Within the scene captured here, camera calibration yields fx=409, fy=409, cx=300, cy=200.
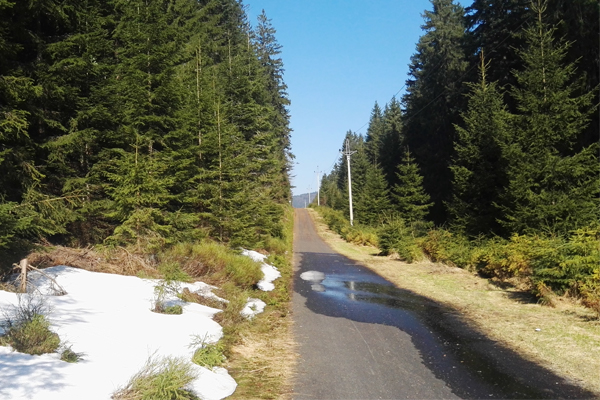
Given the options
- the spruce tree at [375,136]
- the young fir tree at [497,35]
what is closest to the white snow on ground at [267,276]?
the young fir tree at [497,35]

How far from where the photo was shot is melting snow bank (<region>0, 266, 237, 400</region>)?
149 inches

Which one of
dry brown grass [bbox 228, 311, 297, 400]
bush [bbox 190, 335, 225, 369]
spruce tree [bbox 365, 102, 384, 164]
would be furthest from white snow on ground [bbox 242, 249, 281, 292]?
spruce tree [bbox 365, 102, 384, 164]

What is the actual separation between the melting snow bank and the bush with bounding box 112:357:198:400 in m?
0.14

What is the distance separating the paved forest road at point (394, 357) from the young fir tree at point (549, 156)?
6.83 m

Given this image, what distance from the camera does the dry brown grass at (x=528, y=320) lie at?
6011 millimetres

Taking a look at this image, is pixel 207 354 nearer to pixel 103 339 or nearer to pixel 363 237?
pixel 103 339

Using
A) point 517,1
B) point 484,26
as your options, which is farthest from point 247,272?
point 484,26

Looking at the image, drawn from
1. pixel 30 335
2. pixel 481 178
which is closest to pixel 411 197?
pixel 481 178

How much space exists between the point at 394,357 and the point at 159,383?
12.6 ft

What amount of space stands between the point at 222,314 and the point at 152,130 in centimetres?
749

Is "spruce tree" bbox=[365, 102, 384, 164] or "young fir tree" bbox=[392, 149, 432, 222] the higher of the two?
"spruce tree" bbox=[365, 102, 384, 164]

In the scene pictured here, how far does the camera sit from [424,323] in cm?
880

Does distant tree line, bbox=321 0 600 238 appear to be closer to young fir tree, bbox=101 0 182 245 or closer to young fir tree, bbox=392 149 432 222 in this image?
young fir tree, bbox=392 149 432 222

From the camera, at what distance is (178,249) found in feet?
38.4
